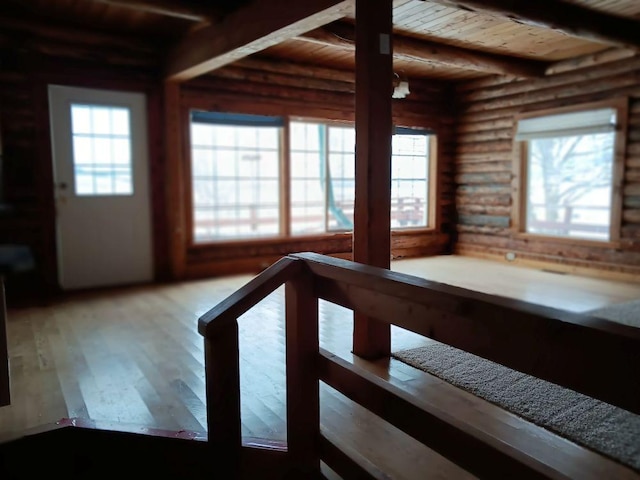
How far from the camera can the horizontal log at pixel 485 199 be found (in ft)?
23.5

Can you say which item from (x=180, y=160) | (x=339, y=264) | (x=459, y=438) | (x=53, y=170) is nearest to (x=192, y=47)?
(x=180, y=160)

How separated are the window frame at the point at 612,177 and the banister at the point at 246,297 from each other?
211 inches

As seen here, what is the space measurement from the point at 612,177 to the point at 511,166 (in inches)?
55.4

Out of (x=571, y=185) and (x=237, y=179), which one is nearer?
(x=237, y=179)

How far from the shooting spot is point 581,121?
611 cm

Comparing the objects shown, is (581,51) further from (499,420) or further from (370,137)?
(499,420)

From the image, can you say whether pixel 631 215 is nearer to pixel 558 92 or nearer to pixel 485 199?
pixel 558 92

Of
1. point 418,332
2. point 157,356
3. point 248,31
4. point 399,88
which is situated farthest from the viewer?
point 248,31

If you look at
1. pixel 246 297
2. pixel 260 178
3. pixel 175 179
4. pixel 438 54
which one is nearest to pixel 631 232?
pixel 438 54

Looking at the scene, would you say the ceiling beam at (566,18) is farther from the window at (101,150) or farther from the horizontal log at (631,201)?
the window at (101,150)

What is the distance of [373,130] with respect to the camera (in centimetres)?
296

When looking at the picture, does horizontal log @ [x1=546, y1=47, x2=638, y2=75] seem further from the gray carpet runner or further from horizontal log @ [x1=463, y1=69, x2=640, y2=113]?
the gray carpet runner

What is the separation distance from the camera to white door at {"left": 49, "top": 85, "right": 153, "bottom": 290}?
17.1 ft

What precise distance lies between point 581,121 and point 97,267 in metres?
5.96
